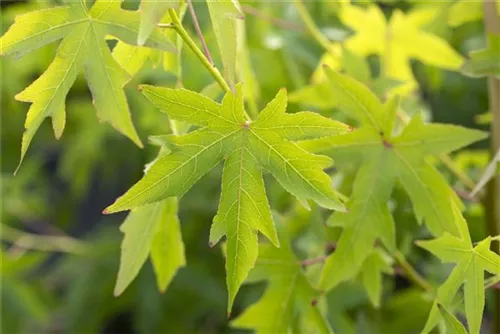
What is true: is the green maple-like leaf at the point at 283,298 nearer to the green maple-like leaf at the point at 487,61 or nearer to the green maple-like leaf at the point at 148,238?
the green maple-like leaf at the point at 148,238

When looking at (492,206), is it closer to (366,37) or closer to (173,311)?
(366,37)

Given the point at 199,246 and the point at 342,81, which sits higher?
the point at 342,81

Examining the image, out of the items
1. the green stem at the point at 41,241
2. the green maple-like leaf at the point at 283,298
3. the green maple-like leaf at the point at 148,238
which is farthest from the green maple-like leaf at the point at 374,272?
the green stem at the point at 41,241

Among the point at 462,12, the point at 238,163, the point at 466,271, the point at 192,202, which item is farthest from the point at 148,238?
the point at 192,202

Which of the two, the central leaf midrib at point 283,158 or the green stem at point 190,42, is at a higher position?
the green stem at point 190,42

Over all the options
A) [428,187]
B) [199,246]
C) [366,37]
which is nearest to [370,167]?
[428,187]

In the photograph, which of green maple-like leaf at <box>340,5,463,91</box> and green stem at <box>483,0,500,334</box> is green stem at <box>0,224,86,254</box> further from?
green stem at <box>483,0,500,334</box>
